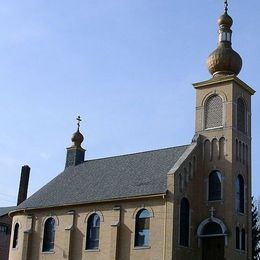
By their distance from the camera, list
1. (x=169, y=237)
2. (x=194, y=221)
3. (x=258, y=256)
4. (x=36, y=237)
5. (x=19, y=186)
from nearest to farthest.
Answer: (x=169, y=237) < (x=194, y=221) < (x=36, y=237) < (x=258, y=256) < (x=19, y=186)

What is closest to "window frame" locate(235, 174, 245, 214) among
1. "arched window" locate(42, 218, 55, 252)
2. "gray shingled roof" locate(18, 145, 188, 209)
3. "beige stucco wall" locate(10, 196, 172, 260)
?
"gray shingled roof" locate(18, 145, 188, 209)

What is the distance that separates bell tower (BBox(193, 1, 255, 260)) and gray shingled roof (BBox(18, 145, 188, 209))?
2796 mm

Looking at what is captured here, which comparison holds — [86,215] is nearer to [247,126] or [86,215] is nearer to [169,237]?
[169,237]

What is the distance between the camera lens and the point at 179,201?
3569cm

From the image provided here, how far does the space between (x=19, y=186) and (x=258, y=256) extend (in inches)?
1048

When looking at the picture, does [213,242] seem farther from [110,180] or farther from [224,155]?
[110,180]

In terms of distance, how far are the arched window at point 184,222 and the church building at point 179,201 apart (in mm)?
62

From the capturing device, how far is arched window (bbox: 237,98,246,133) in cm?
3859

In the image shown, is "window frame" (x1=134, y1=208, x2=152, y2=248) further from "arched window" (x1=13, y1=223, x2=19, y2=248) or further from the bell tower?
"arched window" (x1=13, y1=223, x2=19, y2=248)

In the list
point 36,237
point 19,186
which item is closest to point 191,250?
point 36,237

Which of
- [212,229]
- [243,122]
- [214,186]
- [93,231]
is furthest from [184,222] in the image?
[243,122]

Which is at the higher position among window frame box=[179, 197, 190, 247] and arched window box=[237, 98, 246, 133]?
arched window box=[237, 98, 246, 133]

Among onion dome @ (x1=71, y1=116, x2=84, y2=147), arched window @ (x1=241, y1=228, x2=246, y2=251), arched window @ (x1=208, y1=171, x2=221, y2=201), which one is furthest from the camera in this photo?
onion dome @ (x1=71, y1=116, x2=84, y2=147)

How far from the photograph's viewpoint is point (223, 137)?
37.5m
